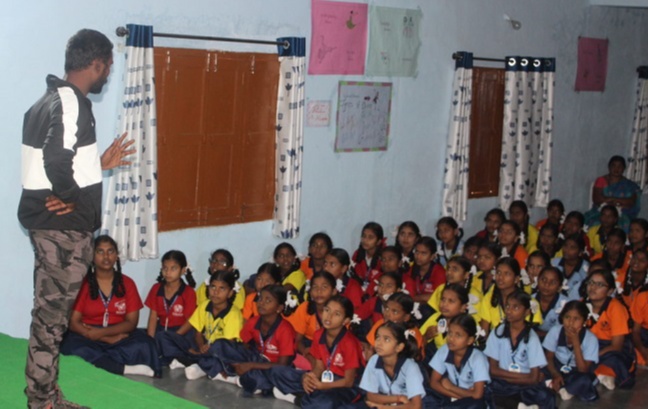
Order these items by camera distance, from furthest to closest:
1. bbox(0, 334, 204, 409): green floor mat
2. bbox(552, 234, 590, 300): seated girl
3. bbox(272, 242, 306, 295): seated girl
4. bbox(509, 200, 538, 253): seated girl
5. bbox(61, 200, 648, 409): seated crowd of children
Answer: bbox(509, 200, 538, 253): seated girl, bbox(552, 234, 590, 300): seated girl, bbox(272, 242, 306, 295): seated girl, bbox(61, 200, 648, 409): seated crowd of children, bbox(0, 334, 204, 409): green floor mat

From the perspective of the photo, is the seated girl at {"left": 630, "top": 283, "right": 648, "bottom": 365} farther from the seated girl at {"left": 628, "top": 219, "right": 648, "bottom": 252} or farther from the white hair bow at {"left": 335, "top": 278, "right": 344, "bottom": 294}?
the white hair bow at {"left": 335, "top": 278, "right": 344, "bottom": 294}

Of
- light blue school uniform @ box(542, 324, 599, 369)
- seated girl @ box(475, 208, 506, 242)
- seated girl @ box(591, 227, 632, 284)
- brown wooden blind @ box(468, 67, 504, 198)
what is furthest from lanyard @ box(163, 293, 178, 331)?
brown wooden blind @ box(468, 67, 504, 198)

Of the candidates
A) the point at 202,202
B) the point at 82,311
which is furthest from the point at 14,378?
the point at 202,202

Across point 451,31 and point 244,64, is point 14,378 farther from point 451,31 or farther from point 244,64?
point 451,31

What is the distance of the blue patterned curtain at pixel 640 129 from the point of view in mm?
11352

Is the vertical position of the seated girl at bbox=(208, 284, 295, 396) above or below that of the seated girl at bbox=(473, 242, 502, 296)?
below

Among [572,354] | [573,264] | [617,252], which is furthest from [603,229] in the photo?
[572,354]

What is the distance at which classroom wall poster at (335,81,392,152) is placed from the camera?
7.71 metres

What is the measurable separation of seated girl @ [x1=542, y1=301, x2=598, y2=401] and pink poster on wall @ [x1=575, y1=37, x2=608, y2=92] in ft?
16.7

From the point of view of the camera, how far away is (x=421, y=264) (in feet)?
23.3

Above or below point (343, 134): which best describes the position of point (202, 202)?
below

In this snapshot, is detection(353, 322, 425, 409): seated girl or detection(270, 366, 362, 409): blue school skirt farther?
detection(270, 366, 362, 409): blue school skirt

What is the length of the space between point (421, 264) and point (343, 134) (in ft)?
4.36

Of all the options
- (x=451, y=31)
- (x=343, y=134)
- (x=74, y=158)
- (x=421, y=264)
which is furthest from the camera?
(x=451, y=31)
